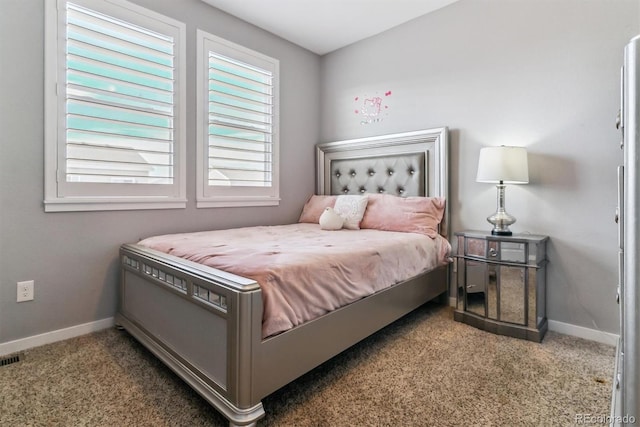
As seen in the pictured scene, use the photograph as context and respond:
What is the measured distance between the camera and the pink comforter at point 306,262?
1327 mm

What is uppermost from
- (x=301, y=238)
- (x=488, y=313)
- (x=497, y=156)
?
(x=497, y=156)

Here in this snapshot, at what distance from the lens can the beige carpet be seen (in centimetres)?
133

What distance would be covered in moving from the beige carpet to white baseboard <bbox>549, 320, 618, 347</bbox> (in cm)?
8

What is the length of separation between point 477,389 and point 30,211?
8.56 ft

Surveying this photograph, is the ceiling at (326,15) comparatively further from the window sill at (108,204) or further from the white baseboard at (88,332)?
the white baseboard at (88,332)

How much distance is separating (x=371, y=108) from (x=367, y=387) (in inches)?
99.9

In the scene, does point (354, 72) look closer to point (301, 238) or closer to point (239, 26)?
point (239, 26)

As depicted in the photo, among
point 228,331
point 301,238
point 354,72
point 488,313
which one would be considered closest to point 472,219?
point 488,313

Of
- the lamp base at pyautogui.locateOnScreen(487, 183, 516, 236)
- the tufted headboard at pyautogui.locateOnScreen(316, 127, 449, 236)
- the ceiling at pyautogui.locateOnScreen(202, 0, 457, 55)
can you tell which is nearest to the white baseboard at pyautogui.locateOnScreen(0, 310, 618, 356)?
the lamp base at pyautogui.locateOnScreen(487, 183, 516, 236)

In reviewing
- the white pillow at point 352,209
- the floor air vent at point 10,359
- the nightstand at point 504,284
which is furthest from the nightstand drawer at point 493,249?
the floor air vent at point 10,359

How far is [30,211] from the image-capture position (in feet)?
6.38

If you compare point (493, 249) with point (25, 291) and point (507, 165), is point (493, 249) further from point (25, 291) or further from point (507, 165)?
point (25, 291)

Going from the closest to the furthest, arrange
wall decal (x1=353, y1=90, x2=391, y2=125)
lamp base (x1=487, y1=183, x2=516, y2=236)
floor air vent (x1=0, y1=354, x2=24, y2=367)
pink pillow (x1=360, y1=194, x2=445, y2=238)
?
floor air vent (x1=0, y1=354, x2=24, y2=367) < lamp base (x1=487, y1=183, x2=516, y2=236) < pink pillow (x1=360, y1=194, x2=445, y2=238) < wall decal (x1=353, y1=90, x2=391, y2=125)

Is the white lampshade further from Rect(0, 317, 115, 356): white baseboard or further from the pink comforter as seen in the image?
Rect(0, 317, 115, 356): white baseboard
